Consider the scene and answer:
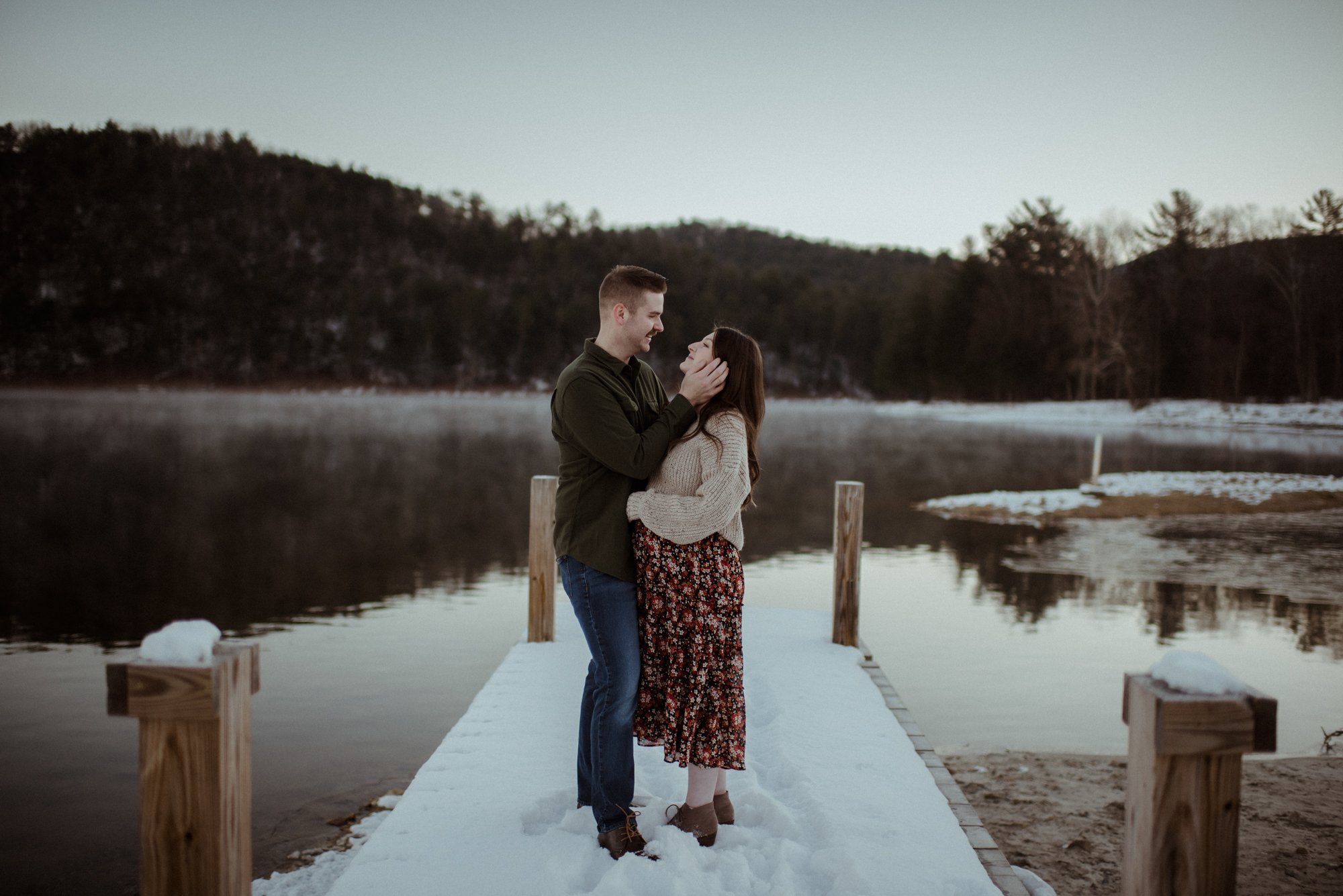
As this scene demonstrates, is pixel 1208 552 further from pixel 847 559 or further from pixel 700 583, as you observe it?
pixel 700 583

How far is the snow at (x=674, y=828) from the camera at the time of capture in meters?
3.28

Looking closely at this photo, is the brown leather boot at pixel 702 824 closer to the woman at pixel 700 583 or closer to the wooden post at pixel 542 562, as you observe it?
the woman at pixel 700 583

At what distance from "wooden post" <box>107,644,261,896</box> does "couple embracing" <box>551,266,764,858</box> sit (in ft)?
4.67

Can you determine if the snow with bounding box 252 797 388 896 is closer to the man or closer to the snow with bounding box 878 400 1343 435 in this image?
the man

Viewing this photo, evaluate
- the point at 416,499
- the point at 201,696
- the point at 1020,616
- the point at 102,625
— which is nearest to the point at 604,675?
the point at 201,696

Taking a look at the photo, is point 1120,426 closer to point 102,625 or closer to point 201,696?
point 102,625

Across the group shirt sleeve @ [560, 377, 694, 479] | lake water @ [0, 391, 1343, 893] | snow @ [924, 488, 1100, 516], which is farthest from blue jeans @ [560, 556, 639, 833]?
snow @ [924, 488, 1100, 516]

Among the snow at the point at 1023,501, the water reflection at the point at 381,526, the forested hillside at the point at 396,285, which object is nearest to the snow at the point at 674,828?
the water reflection at the point at 381,526

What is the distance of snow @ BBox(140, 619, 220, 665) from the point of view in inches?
84.1

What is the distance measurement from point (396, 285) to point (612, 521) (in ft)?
494

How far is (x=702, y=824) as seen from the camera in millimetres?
3541

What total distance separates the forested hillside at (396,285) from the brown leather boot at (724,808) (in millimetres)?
→ 75888

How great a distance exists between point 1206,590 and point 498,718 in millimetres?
9925

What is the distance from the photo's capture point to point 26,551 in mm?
14141
